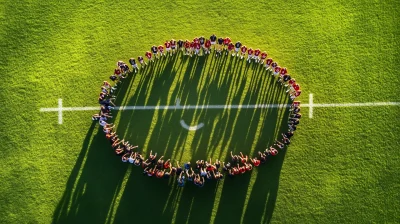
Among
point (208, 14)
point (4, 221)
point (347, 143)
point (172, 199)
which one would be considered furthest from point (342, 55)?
point (4, 221)

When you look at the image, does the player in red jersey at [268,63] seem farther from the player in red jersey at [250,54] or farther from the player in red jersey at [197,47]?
the player in red jersey at [197,47]

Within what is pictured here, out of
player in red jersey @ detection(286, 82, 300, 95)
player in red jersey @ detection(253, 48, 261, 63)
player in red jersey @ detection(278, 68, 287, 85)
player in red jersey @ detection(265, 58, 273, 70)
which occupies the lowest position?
player in red jersey @ detection(286, 82, 300, 95)

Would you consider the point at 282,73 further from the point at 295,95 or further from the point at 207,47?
the point at 207,47

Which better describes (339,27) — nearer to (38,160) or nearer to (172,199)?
(172,199)

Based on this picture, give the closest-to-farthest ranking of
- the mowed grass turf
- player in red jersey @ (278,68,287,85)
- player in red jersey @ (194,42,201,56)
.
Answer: the mowed grass turf → player in red jersey @ (278,68,287,85) → player in red jersey @ (194,42,201,56)

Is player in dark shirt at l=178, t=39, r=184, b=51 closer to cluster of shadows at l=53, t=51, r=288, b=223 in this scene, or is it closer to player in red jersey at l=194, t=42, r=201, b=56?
cluster of shadows at l=53, t=51, r=288, b=223

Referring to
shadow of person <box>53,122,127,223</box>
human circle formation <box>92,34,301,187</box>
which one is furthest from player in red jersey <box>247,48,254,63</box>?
shadow of person <box>53,122,127,223</box>
